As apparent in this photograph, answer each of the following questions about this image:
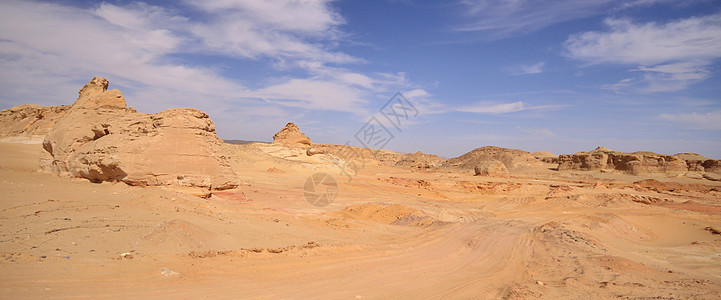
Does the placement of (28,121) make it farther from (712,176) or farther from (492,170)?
(712,176)

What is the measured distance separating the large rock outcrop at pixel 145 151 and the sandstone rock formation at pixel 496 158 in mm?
40213

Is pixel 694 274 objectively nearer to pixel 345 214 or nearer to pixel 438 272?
pixel 438 272

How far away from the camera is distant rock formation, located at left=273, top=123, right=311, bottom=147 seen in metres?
36.8

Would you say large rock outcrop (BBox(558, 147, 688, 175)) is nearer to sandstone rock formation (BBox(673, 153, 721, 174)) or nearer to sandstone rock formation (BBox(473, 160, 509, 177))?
sandstone rock formation (BBox(673, 153, 721, 174))

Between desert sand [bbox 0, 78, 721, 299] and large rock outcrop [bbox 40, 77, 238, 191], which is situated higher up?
large rock outcrop [bbox 40, 77, 238, 191]

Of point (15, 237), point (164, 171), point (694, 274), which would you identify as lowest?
point (694, 274)

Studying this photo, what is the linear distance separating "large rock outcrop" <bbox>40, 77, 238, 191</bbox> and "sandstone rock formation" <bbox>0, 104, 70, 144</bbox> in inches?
583

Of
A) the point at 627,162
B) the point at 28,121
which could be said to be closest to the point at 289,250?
the point at 28,121

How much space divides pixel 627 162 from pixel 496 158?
1456 centimetres

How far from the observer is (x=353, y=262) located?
6.23 m

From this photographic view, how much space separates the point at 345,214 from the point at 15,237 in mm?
8033

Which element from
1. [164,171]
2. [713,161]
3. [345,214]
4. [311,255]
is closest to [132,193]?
[164,171]

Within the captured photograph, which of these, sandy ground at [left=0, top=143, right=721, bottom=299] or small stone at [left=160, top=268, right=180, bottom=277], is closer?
sandy ground at [left=0, top=143, right=721, bottom=299]

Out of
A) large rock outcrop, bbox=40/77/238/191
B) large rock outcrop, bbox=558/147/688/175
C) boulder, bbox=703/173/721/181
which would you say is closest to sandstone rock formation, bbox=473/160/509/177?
large rock outcrop, bbox=558/147/688/175
